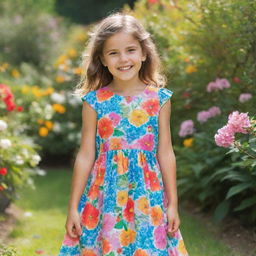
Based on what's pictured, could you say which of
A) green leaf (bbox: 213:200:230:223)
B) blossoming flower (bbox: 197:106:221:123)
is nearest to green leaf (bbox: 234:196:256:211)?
green leaf (bbox: 213:200:230:223)

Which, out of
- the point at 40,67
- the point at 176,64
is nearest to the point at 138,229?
the point at 176,64

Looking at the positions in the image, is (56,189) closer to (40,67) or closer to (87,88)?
(87,88)

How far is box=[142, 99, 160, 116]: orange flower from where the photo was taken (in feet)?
10.1

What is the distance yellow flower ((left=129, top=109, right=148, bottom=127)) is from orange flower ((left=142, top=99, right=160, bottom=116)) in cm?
2

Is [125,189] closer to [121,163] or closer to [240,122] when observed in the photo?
[121,163]

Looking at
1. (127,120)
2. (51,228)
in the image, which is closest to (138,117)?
(127,120)

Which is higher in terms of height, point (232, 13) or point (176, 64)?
point (232, 13)

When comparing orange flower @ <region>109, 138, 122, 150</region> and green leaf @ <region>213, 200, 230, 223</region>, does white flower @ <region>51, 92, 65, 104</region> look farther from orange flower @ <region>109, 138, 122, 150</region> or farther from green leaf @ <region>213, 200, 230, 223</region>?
orange flower @ <region>109, 138, 122, 150</region>

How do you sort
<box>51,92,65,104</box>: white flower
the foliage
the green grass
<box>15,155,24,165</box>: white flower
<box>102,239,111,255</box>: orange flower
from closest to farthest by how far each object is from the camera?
1. <box>102,239,111,255</box>: orange flower
2. the green grass
3. the foliage
4. <box>15,155,24,165</box>: white flower
5. <box>51,92,65,104</box>: white flower

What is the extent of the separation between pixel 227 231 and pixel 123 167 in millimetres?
2052

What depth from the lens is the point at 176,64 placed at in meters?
6.13

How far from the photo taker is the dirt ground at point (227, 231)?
4379mm

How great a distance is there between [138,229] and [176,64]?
11.2ft

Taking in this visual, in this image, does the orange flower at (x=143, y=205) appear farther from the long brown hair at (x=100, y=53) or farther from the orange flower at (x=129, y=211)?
the long brown hair at (x=100, y=53)
